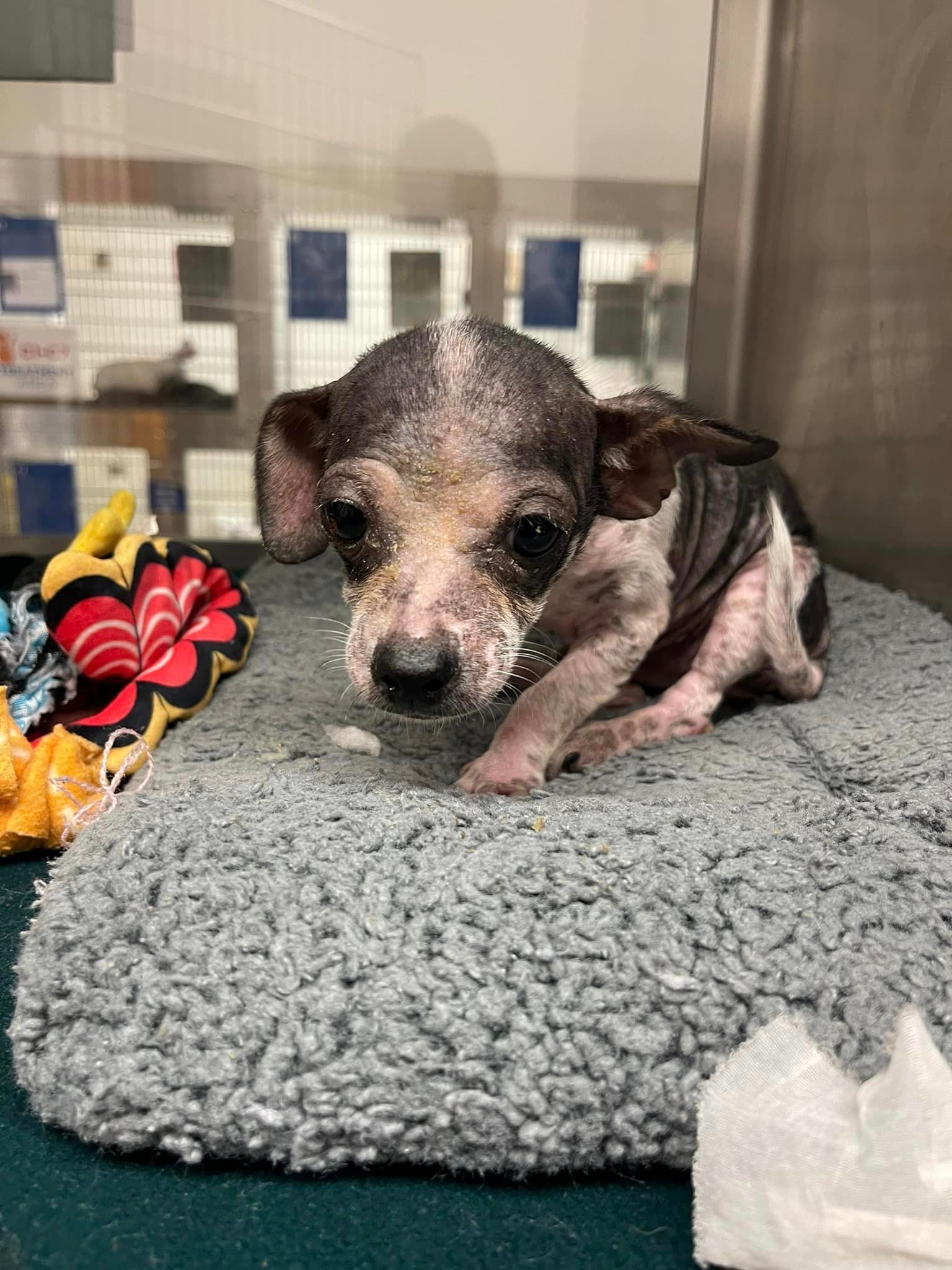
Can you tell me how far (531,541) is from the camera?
1.70 meters

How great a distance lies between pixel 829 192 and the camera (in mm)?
2973

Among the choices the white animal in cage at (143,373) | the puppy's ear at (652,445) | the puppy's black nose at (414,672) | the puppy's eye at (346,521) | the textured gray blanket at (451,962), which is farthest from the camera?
the white animal in cage at (143,373)

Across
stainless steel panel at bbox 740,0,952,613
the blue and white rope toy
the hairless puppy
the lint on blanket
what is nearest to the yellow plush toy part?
the lint on blanket

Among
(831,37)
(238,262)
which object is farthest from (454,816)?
(831,37)

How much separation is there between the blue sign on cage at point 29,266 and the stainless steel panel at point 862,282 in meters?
2.30

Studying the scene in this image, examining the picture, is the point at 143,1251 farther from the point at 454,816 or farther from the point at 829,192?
the point at 829,192

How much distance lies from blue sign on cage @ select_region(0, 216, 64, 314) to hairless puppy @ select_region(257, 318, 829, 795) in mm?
1648

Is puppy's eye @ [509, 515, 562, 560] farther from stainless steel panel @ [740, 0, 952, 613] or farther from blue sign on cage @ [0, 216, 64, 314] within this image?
blue sign on cage @ [0, 216, 64, 314]

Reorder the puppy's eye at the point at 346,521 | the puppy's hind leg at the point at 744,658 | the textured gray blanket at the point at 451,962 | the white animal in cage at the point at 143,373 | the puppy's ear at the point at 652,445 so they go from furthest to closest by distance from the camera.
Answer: the white animal in cage at the point at 143,373, the puppy's hind leg at the point at 744,658, the puppy's ear at the point at 652,445, the puppy's eye at the point at 346,521, the textured gray blanket at the point at 451,962

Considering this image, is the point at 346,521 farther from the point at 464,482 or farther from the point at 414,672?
the point at 414,672

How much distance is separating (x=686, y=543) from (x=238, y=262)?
5.96ft

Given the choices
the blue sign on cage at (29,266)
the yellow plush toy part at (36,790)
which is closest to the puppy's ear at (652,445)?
the yellow plush toy part at (36,790)

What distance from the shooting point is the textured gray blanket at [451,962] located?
112 centimetres

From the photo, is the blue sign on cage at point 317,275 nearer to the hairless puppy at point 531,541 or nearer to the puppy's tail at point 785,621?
the hairless puppy at point 531,541
